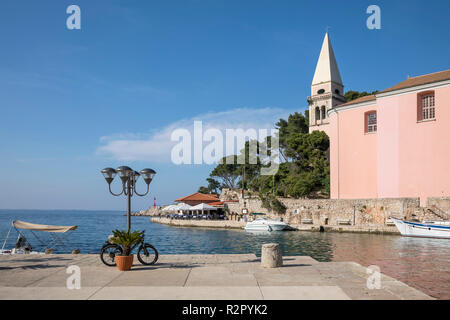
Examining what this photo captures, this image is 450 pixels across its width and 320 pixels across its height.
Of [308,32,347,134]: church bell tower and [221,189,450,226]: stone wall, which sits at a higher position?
[308,32,347,134]: church bell tower

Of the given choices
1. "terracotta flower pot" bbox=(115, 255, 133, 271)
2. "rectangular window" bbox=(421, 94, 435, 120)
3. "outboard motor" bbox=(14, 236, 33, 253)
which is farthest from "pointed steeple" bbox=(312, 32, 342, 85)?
"terracotta flower pot" bbox=(115, 255, 133, 271)

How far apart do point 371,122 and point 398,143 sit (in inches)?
186

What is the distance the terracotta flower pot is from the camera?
29.9 feet

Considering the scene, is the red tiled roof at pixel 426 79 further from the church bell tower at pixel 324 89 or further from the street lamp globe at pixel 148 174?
the street lamp globe at pixel 148 174

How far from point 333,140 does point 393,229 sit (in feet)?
39.7

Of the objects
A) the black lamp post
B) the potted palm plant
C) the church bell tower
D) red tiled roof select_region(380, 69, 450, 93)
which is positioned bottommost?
the potted palm plant

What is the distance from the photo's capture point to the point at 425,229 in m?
26.4

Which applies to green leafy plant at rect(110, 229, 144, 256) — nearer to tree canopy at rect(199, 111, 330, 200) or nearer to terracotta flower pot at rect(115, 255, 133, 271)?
terracotta flower pot at rect(115, 255, 133, 271)

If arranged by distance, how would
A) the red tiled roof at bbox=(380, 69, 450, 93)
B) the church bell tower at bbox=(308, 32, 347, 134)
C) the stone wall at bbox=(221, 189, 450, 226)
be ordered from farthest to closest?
1. the church bell tower at bbox=(308, 32, 347, 134)
2. the red tiled roof at bbox=(380, 69, 450, 93)
3. the stone wall at bbox=(221, 189, 450, 226)

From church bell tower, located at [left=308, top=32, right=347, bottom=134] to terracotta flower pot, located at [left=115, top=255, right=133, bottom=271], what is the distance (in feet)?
165

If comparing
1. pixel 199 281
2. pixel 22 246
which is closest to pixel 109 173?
pixel 199 281

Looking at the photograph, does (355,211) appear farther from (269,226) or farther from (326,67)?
(326,67)

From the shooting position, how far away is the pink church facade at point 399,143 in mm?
30062
